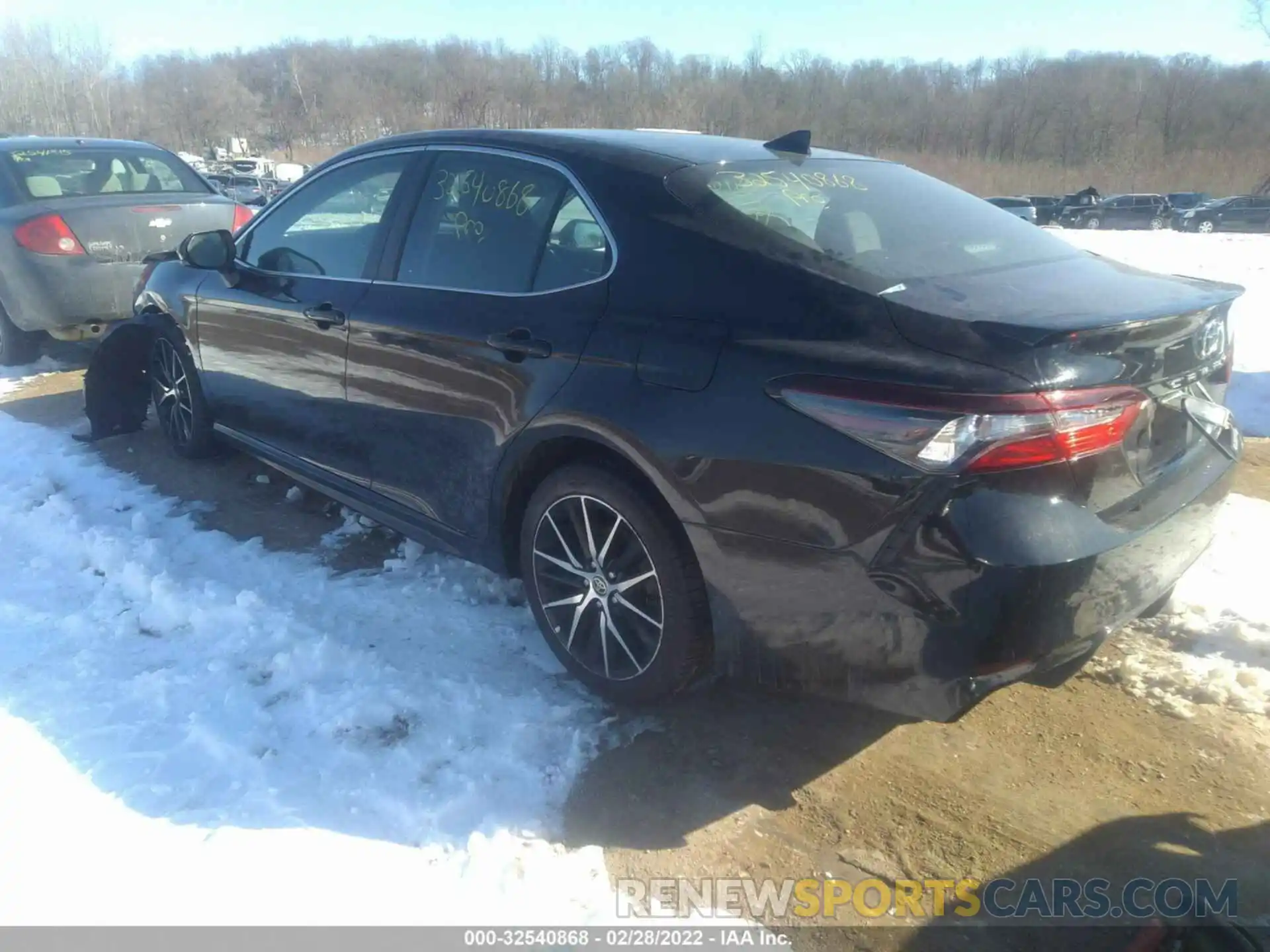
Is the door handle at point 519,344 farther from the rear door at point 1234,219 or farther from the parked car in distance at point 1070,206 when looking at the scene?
the parked car in distance at point 1070,206

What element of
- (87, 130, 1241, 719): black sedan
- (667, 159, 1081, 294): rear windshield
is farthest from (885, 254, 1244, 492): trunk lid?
(667, 159, 1081, 294): rear windshield

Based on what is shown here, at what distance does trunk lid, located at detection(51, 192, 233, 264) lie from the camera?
23.1 ft

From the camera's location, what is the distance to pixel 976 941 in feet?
7.42

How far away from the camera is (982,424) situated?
2207 millimetres

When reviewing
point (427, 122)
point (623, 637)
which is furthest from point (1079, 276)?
point (427, 122)

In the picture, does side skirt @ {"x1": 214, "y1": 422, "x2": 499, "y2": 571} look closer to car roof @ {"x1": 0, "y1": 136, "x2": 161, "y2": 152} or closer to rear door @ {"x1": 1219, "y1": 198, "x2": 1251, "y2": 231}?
car roof @ {"x1": 0, "y1": 136, "x2": 161, "y2": 152}

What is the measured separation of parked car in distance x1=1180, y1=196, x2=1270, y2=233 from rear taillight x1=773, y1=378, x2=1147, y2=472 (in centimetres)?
3582

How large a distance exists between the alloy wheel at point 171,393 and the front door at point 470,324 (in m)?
1.88

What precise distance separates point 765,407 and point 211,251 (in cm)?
318

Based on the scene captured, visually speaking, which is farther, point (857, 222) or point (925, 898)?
point (857, 222)

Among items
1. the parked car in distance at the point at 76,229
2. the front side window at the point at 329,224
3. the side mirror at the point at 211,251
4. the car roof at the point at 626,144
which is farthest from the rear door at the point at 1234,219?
the side mirror at the point at 211,251

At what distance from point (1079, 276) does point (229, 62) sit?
74.3m

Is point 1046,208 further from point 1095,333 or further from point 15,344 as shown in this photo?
point 1095,333

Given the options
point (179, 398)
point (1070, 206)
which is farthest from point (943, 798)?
point (1070, 206)
